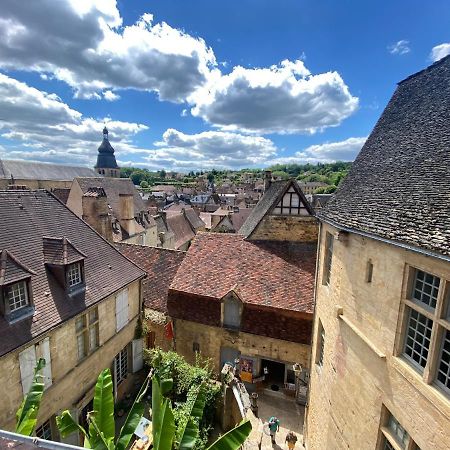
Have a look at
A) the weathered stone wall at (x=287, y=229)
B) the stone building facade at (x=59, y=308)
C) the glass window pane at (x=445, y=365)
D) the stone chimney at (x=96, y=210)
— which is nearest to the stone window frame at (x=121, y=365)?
the stone building facade at (x=59, y=308)

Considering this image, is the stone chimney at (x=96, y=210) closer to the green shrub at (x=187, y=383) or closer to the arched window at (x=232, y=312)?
the arched window at (x=232, y=312)

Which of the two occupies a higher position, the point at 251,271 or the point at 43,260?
the point at 43,260

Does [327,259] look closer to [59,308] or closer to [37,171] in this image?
[59,308]

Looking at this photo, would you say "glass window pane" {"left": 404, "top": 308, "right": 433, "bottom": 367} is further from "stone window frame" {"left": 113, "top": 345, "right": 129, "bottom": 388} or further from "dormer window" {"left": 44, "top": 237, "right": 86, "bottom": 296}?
"stone window frame" {"left": 113, "top": 345, "right": 129, "bottom": 388}

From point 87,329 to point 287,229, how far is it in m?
13.3

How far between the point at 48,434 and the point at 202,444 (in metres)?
6.32

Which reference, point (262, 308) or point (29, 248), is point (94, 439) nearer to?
point (29, 248)

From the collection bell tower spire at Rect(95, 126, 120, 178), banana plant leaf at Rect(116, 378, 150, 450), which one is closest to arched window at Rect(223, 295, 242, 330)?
banana plant leaf at Rect(116, 378, 150, 450)

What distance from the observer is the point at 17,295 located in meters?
10.4

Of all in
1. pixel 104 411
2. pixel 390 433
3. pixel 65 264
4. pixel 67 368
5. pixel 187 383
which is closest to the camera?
pixel 390 433

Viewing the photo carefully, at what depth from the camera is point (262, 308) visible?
54.0 feet

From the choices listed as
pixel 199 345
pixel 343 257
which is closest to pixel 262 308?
pixel 199 345

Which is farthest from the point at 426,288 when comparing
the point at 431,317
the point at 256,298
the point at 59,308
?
the point at 59,308

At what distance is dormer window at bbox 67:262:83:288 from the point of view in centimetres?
1272
